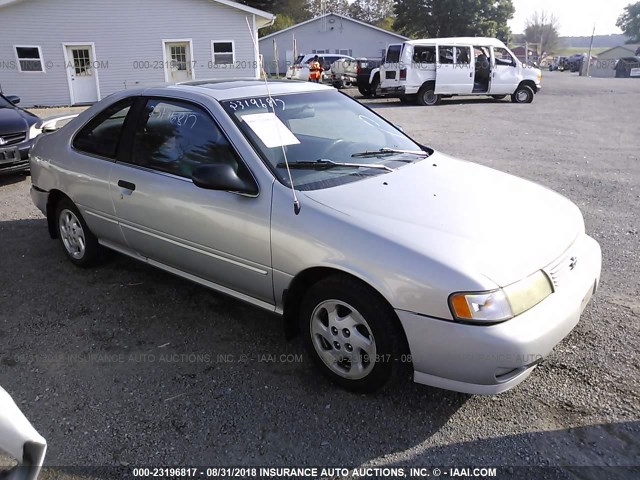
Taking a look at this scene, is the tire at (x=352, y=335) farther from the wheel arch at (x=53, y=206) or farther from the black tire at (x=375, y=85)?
the black tire at (x=375, y=85)

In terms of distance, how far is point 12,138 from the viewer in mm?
7324

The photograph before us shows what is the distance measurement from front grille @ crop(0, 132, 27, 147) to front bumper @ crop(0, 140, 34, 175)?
0.26 ft

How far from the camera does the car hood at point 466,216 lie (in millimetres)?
2465

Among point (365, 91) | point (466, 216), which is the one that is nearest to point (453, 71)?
point (365, 91)

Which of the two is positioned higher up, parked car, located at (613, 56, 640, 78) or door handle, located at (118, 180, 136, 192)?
parked car, located at (613, 56, 640, 78)

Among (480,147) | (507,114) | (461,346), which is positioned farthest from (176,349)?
(507,114)

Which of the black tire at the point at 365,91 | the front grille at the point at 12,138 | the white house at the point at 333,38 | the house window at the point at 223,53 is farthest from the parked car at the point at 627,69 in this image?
the front grille at the point at 12,138

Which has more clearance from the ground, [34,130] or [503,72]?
[503,72]

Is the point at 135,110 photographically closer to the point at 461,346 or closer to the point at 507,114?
the point at 461,346

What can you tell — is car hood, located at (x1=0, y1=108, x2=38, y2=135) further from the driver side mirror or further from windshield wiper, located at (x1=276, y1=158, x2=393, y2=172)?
windshield wiper, located at (x1=276, y1=158, x2=393, y2=172)

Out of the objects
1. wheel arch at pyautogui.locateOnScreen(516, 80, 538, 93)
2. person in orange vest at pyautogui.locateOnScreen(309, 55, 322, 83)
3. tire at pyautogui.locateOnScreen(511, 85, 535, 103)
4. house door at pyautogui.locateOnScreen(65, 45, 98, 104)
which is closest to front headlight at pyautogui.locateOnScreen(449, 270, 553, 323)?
wheel arch at pyautogui.locateOnScreen(516, 80, 538, 93)

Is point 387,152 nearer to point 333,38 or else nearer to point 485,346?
point 485,346

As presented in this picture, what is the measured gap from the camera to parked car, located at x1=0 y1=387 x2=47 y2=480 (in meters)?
1.78

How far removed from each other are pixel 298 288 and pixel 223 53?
1984 cm
